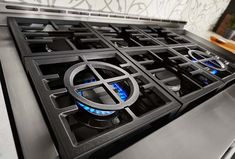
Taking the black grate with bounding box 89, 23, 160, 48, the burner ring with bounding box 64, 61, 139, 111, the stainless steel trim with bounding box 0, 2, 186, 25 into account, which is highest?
the stainless steel trim with bounding box 0, 2, 186, 25

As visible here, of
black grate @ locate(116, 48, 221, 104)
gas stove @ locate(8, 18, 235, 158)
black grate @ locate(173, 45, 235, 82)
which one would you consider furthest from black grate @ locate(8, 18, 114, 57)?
black grate @ locate(173, 45, 235, 82)

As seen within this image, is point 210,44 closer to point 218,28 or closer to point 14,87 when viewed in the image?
point 218,28

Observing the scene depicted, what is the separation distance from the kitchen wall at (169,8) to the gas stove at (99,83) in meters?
0.09

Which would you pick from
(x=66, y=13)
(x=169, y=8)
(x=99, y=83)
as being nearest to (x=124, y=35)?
(x=66, y=13)

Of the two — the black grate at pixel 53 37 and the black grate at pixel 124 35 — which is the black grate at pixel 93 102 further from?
the black grate at pixel 124 35

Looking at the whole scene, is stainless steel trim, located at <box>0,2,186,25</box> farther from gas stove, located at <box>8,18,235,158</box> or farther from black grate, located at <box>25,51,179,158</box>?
black grate, located at <box>25,51,179,158</box>

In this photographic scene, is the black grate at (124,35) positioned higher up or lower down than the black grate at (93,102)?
higher up

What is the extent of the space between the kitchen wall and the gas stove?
0.30 feet

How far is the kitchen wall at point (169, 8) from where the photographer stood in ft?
2.67

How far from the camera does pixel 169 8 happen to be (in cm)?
123

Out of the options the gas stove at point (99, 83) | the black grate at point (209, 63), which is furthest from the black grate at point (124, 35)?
the black grate at point (209, 63)

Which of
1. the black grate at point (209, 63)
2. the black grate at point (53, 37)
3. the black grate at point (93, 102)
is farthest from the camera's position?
the black grate at point (209, 63)

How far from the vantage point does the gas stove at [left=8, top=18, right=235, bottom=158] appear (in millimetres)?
352

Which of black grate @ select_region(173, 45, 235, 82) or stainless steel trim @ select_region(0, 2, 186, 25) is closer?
stainless steel trim @ select_region(0, 2, 186, 25)
